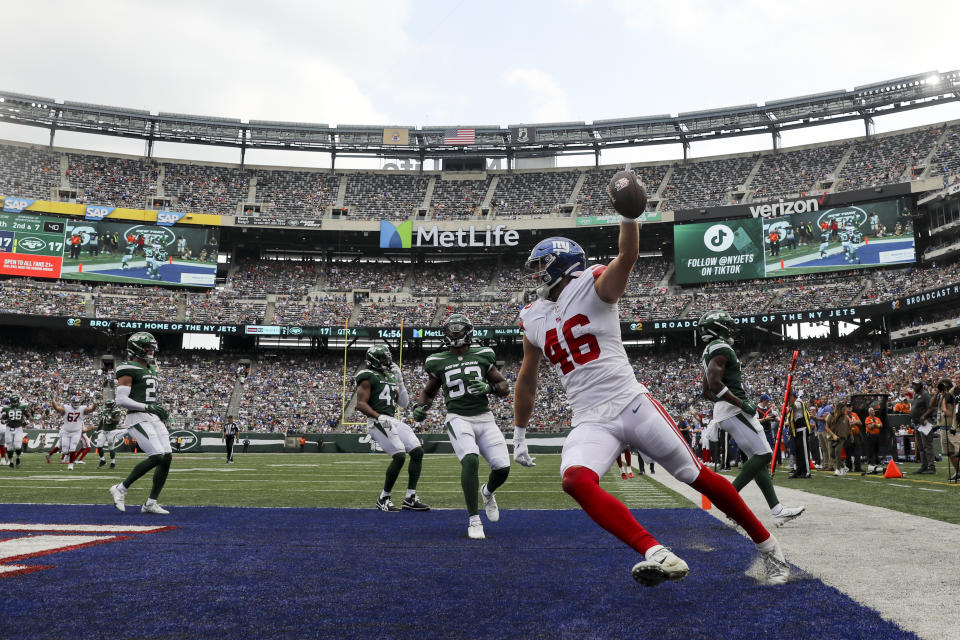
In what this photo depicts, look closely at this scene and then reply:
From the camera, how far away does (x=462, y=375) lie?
736cm

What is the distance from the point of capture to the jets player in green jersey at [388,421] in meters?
8.46

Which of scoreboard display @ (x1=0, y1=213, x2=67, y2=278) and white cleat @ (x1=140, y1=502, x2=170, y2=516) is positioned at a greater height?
scoreboard display @ (x1=0, y1=213, x2=67, y2=278)

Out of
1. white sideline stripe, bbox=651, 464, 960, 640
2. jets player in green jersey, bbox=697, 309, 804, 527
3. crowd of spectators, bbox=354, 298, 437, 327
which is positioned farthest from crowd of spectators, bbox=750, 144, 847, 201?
jets player in green jersey, bbox=697, 309, 804, 527

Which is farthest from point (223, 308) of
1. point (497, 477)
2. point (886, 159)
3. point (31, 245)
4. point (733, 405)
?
point (886, 159)

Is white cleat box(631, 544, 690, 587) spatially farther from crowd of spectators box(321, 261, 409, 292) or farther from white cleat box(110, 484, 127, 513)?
crowd of spectators box(321, 261, 409, 292)

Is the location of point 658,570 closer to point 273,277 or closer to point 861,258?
point 861,258

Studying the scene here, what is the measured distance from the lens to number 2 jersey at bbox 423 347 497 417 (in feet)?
24.1

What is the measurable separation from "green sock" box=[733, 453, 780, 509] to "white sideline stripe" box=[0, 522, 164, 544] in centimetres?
566

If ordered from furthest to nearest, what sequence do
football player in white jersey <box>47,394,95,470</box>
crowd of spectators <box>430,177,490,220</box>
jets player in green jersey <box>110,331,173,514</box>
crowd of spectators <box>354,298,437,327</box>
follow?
1. crowd of spectators <box>430,177,490,220</box>
2. crowd of spectators <box>354,298,437,327</box>
3. football player in white jersey <box>47,394,95,470</box>
4. jets player in green jersey <box>110,331,173,514</box>

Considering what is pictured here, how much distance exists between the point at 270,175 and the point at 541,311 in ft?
165

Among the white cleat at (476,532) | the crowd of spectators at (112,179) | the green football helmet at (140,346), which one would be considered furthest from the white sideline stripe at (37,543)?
the crowd of spectators at (112,179)

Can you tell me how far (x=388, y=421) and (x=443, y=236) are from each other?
38567 mm

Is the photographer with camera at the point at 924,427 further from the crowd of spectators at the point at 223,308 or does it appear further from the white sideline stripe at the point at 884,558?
the crowd of spectators at the point at 223,308

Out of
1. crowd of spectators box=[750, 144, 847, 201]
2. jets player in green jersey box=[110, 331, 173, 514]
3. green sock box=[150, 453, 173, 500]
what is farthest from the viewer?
crowd of spectators box=[750, 144, 847, 201]
